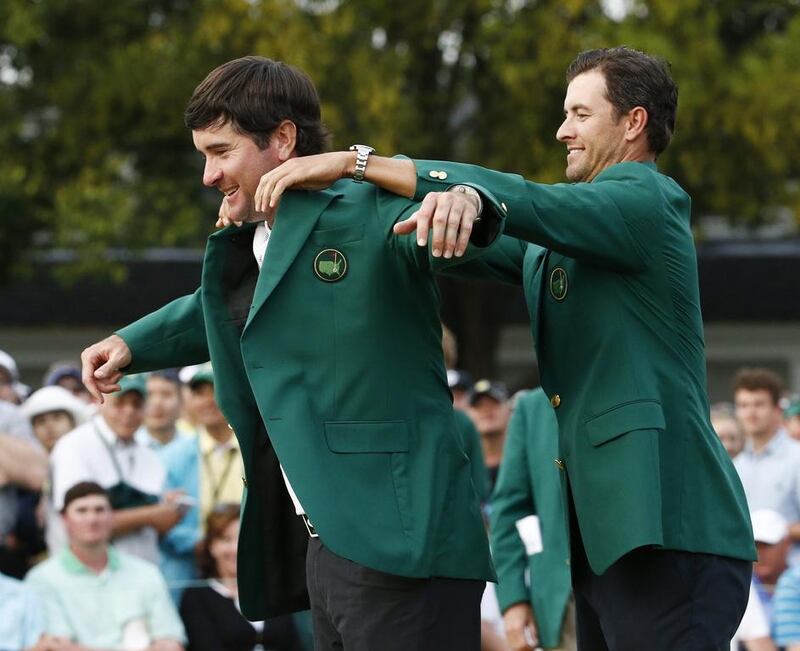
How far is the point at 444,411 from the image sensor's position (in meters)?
3.53

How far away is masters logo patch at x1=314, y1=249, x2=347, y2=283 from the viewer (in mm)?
3469

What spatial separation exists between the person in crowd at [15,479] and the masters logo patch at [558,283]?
4381 mm

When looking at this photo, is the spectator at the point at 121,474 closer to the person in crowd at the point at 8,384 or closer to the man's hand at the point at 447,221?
the person in crowd at the point at 8,384

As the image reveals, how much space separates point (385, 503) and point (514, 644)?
2.44 meters

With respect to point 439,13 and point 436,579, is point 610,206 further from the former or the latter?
point 439,13

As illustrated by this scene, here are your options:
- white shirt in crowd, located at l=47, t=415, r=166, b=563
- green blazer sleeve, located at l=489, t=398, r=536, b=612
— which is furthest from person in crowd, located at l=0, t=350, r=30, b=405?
green blazer sleeve, located at l=489, t=398, r=536, b=612

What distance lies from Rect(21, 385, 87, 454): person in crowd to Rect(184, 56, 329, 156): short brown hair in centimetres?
537

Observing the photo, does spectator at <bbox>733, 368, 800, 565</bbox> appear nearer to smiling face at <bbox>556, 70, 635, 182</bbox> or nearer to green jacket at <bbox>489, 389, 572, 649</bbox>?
green jacket at <bbox>489, 389, 572, 649</bbox>

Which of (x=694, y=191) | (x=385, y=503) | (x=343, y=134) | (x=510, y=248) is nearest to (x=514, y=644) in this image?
(x=510, y=248)

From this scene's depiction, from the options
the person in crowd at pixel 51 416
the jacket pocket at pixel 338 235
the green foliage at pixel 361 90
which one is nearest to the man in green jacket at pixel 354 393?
the jacket pocket at pixel 338 235

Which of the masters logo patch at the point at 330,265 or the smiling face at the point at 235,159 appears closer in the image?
the masters logo patch at the point at 330,265

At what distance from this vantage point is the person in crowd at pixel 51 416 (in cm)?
878

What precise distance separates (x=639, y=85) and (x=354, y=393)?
1.02m

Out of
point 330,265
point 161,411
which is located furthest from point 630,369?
point 161,411
